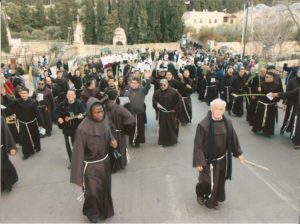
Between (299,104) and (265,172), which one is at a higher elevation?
(299,104)

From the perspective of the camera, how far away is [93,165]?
5281 millimetres

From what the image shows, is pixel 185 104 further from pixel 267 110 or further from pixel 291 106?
pixel 291 106

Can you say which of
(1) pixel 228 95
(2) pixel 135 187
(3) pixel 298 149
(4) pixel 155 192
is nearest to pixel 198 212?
(4) pixel 155 192

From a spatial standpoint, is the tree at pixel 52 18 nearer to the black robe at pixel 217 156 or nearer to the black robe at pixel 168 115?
the black robe at pixel 168 115

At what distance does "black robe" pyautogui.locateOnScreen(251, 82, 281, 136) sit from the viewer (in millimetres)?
9766

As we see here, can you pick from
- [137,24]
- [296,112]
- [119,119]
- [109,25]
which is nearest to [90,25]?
[109,25]

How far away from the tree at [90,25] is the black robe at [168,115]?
68.2 metres

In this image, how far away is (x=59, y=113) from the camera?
766 cm

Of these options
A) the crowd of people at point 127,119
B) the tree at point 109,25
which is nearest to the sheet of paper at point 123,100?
the crowd of people at point 127,119

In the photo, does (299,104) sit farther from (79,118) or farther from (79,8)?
(79,8)

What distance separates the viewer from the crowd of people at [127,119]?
209 inches

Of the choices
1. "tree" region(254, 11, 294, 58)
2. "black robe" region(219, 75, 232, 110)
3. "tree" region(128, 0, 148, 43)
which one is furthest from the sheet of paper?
"tree" region(128, 0, 148, 43)

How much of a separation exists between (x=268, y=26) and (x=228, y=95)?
1366 inches

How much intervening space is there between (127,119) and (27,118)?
273cm
